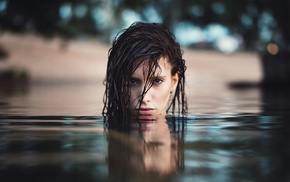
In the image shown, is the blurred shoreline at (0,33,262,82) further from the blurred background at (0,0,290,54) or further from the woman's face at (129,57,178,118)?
the woman's face at (129,57,178,118)

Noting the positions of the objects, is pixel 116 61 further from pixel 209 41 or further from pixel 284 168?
pixel 209 41

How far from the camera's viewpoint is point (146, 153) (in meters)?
1.77

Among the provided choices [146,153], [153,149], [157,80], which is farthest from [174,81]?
[146,153]

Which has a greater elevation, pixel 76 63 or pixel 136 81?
pixel 76 63

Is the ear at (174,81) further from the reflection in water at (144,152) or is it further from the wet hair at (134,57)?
the reflection in water at (144,152)

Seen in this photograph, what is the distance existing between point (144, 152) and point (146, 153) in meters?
0.03

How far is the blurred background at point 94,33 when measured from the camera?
51.6 feet

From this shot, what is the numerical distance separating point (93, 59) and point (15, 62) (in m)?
4.58

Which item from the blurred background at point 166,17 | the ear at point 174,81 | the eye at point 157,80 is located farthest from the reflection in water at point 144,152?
the blurred background at point 166,17

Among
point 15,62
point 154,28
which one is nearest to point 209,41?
point 15,62

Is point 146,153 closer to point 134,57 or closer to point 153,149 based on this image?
point 153,149

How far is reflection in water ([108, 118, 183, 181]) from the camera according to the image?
1.43 metres

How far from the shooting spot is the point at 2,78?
59.2 ft

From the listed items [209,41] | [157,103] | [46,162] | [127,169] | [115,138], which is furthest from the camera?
[209,41]
